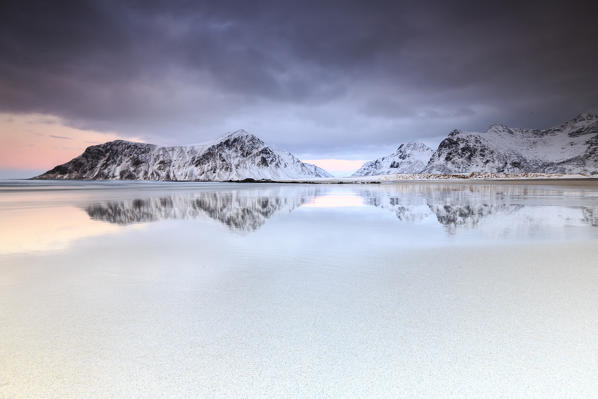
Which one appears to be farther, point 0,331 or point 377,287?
point 377,287

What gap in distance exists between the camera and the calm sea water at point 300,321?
11.5 ft

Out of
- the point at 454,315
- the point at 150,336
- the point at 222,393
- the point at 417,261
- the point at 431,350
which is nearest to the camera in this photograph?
the point at 222,393

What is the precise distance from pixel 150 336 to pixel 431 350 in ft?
11.4

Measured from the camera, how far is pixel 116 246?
10516 millimetres

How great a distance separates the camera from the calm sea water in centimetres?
352

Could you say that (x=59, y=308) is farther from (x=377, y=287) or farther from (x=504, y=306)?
(x=504, y=306)

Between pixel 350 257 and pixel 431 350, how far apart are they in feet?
16.6

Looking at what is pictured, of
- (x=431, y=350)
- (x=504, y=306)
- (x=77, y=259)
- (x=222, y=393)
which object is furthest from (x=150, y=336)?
(x=77, y=259)

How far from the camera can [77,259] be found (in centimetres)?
888

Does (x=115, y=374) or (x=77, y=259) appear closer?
(x=115, y=374)

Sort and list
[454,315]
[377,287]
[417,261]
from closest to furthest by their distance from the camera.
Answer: [454,315], [377,287], [417,261]

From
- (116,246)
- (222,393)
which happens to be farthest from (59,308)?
(116,246)

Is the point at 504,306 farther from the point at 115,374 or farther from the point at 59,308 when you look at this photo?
the point at 59,308

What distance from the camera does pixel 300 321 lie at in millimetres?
4957
